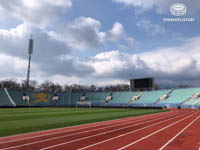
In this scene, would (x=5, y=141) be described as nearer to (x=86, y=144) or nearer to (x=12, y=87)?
(x=86, y=144)

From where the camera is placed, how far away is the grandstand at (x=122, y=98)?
2138 inches

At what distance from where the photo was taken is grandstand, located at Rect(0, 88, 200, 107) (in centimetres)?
5431

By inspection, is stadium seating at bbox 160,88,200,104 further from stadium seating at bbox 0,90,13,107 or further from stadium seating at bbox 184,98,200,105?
stadium seating at bbox 0,90,13,107

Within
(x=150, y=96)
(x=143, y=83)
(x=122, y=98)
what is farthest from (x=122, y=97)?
(x=150, y=96)

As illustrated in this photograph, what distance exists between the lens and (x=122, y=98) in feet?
228

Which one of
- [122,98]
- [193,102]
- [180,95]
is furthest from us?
[122,98]

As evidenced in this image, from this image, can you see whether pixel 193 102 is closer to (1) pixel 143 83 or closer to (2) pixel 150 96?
(2) pixel 150 96

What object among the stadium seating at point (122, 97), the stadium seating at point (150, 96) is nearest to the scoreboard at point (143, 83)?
the stadium seating at point (150, 96)

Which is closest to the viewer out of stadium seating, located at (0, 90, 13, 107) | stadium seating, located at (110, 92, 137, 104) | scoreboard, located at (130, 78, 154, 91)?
stadium seating, located at (0, 90, 13, 107)

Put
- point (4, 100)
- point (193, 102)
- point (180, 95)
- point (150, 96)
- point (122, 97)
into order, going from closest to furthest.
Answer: point (193, 102) < point (180, 95) < point (4, 100) < point (150, 96) < point (122, 97)

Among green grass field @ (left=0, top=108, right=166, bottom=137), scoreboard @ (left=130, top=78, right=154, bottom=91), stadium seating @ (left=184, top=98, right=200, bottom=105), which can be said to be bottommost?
green grass field @ (left=0, top=108, right=166, bottom=137)

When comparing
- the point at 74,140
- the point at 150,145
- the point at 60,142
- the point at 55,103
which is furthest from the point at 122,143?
the point at 55,103

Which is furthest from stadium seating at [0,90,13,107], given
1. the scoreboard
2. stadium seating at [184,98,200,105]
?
stadium seating at [184,98,200,105]

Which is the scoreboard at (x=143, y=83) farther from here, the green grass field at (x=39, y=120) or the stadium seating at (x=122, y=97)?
the green grass field at (x=39, y=120)
